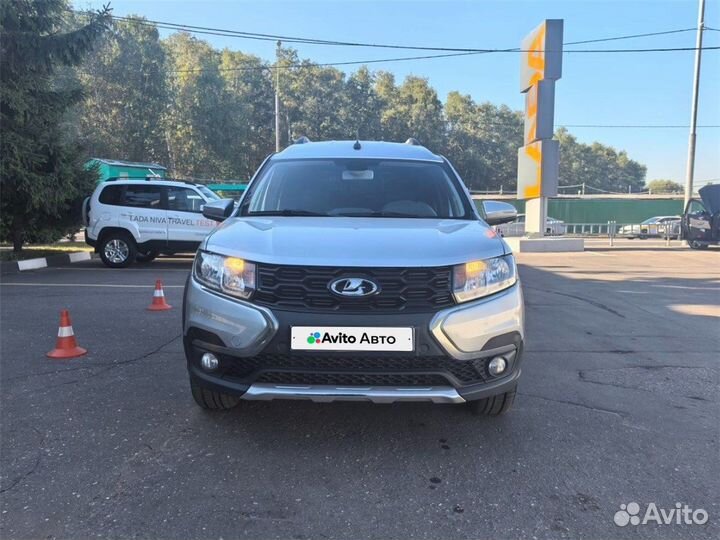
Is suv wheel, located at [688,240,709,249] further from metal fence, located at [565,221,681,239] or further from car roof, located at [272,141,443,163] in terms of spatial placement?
car roof, located at [272,141,443,163]

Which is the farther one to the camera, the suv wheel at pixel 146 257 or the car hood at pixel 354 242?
the suv wheel at pixel 146 257

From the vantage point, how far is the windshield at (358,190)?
3.86 metres

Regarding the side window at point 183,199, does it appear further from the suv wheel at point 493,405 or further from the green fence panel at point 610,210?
the green fence panel at point 610,210

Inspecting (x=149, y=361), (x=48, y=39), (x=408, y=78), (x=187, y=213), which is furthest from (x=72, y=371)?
(x=408, y=78)

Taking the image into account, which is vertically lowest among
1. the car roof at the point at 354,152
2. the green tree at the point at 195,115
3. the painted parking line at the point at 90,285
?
the painted parking line at the point at 90,285

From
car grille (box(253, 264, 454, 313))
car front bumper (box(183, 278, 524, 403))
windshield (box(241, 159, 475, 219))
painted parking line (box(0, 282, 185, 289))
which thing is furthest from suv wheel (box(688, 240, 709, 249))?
car grille (box(253, 264, 454, 313))

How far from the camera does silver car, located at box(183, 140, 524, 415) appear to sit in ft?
8.85

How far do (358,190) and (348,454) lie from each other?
1.93 m

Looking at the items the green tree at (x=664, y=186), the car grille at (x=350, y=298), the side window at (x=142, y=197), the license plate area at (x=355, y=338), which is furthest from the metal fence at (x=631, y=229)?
the green tree at (x=664, y=186)

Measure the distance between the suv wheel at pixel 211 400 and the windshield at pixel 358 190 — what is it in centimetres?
127

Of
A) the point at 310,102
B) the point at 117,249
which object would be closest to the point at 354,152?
the point at 117,249

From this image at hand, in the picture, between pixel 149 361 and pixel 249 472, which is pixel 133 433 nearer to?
pixel 249 472

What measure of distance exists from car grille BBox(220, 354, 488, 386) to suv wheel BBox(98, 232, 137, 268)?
33.8 feet

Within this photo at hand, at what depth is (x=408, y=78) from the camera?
6981cm
